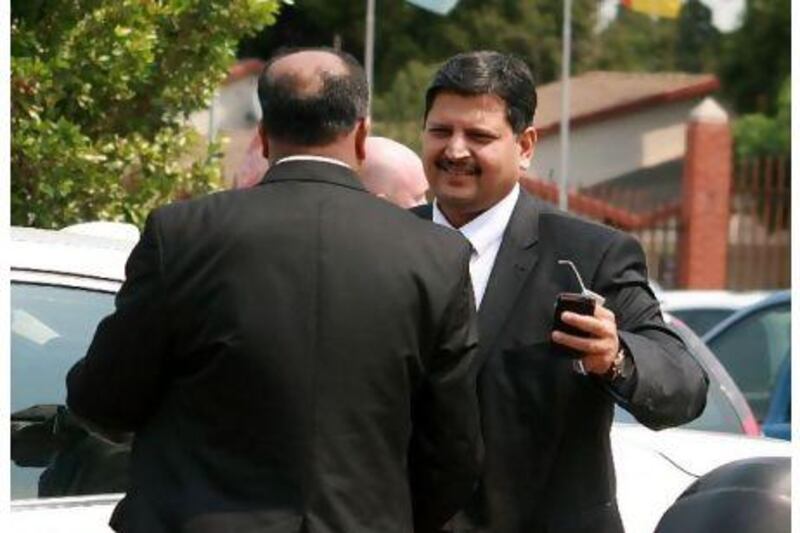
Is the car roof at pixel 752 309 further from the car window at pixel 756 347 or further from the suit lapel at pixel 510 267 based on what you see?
the suit lapel at pixel 510 267

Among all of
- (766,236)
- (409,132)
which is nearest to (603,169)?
(409,132)

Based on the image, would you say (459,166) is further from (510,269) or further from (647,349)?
(647,349)

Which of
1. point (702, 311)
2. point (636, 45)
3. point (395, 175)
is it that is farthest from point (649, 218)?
point (636, 45)

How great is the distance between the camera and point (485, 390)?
4090 mm

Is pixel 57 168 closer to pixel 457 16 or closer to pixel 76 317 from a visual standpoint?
pixel 76 317

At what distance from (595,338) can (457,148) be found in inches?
20.9

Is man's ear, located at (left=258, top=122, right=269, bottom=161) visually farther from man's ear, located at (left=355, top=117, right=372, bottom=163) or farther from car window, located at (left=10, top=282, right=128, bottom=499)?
car window, located at (left=10, top=282, right=128, bottom=499)

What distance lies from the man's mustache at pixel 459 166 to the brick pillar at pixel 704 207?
3319cm

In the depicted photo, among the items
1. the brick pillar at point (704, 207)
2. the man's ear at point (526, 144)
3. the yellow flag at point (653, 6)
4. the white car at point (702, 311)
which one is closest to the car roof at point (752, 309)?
the white car at point (702, 311)

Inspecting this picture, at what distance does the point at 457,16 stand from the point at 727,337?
49.2m

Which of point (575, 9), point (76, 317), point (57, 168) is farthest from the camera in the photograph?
point (575, 9)

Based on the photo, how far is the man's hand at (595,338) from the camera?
3.89 metres

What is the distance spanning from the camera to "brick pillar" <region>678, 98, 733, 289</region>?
123 feet

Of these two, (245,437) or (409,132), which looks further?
(409,132)
